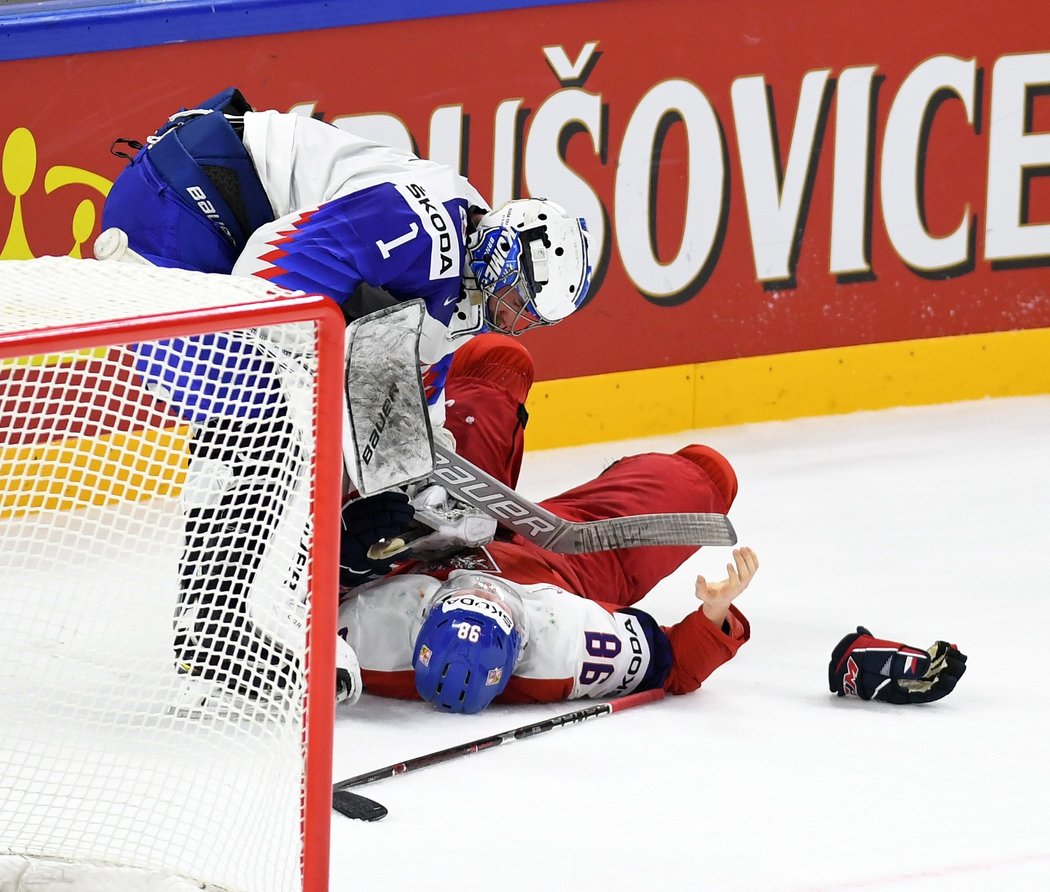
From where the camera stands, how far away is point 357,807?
→ 8.75 feet

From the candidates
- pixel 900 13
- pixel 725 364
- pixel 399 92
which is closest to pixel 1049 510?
pixel 725 364

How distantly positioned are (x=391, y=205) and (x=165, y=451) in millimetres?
626

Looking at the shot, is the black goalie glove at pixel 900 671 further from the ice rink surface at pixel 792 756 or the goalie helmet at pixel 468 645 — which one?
the goalie helmet at pixel 468 645

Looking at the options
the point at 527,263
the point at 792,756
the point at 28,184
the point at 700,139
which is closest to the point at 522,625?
the point at 792,756

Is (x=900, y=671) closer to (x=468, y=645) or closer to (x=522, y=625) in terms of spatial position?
(x=522, y=625)

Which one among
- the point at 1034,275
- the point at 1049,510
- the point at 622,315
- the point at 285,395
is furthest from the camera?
the point at 1034,275

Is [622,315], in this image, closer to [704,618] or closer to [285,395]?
[704,618]

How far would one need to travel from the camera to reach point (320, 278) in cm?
279

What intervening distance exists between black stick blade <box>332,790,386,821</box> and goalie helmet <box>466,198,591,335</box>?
816mm

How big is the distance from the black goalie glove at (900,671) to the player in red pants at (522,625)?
0.61ft

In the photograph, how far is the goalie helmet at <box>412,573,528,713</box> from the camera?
2.94m

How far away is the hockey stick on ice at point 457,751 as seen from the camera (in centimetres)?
267

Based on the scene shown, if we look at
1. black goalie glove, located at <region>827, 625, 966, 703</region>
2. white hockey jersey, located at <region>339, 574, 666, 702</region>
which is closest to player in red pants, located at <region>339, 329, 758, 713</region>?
white hockey jersey, located at <region>339, 574, 666, 702</region>

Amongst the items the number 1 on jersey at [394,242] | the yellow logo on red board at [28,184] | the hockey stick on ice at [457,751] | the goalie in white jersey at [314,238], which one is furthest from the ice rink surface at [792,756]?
the yellow logo on red board at [28,184]
